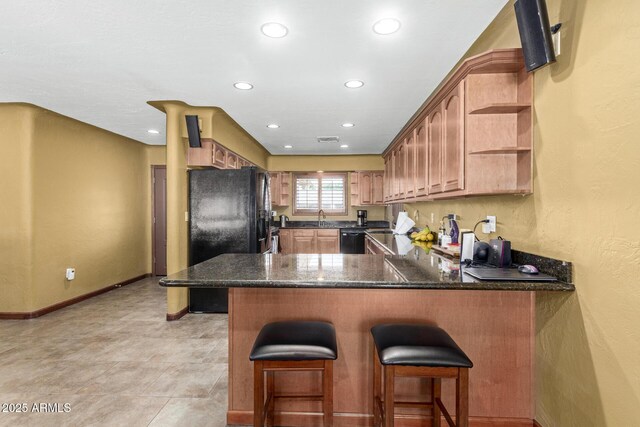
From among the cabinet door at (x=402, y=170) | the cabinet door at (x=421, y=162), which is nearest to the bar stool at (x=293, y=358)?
the cabinet door at (x=421, y=162)

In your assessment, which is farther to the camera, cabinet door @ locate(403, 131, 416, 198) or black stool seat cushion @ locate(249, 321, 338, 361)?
cabinet door @ locate(403, 131, 416, 198)

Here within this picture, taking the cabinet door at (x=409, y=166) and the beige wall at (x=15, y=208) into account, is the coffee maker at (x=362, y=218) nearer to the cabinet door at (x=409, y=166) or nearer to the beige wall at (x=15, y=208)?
the cabinet door at (x=409, y=166)

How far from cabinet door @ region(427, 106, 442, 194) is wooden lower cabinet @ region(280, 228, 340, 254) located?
3.81 metres

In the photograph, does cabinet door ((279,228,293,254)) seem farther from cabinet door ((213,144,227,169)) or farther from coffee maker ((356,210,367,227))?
cabinet door ((213,144,227,169))

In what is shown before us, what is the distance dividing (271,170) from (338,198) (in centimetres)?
161

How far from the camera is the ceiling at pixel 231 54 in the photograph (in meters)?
1.90

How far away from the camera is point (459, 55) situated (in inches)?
96.0

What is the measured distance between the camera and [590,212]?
4.63ft

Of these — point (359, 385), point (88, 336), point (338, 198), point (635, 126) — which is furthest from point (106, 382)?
point (338, 198)

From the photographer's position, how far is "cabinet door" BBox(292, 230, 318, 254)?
6602 mm

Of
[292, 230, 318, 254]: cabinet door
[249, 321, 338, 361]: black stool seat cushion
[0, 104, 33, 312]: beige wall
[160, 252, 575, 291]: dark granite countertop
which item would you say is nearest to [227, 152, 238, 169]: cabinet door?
[0, 104, 33, 312]: beige wall

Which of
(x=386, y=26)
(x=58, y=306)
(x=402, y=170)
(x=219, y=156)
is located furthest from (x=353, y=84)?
(x=58, y=306)

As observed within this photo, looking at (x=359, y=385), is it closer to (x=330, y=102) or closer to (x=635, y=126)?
(x=635, y=126)

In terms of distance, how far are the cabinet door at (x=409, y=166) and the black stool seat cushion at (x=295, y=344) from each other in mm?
2524
